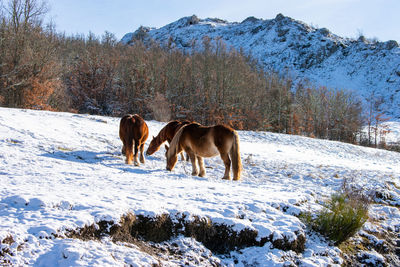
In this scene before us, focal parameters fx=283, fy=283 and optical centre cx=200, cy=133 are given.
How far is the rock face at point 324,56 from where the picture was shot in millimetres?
80812

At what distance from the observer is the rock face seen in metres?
80.8

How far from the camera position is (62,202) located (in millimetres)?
3777

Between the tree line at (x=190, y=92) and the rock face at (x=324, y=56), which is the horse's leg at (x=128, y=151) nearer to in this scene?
the tree line at (x=190, y=92)

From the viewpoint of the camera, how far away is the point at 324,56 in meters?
93.9

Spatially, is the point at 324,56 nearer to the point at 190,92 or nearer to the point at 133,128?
the point at 190,92

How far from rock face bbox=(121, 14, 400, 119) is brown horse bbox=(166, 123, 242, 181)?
64.9 meters

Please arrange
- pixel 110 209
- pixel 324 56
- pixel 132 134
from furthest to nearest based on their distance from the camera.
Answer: pixel 324 56 → pixel 132 134 → pixel 110 209

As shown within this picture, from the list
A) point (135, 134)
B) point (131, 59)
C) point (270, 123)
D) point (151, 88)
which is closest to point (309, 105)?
point (270, 123)

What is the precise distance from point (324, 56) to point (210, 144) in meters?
98.8

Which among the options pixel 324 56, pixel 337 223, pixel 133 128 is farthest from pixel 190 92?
pixel 324 56

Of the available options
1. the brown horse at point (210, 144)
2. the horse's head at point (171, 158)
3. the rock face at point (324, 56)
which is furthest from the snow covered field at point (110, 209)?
the rock face at point (324, 56)

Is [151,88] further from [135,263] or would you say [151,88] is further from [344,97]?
[135,263]

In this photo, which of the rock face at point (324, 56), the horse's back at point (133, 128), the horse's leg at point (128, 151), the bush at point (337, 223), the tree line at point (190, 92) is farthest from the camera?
the rock face at point (324, 56)

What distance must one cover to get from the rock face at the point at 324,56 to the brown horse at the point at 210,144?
64874 mm
